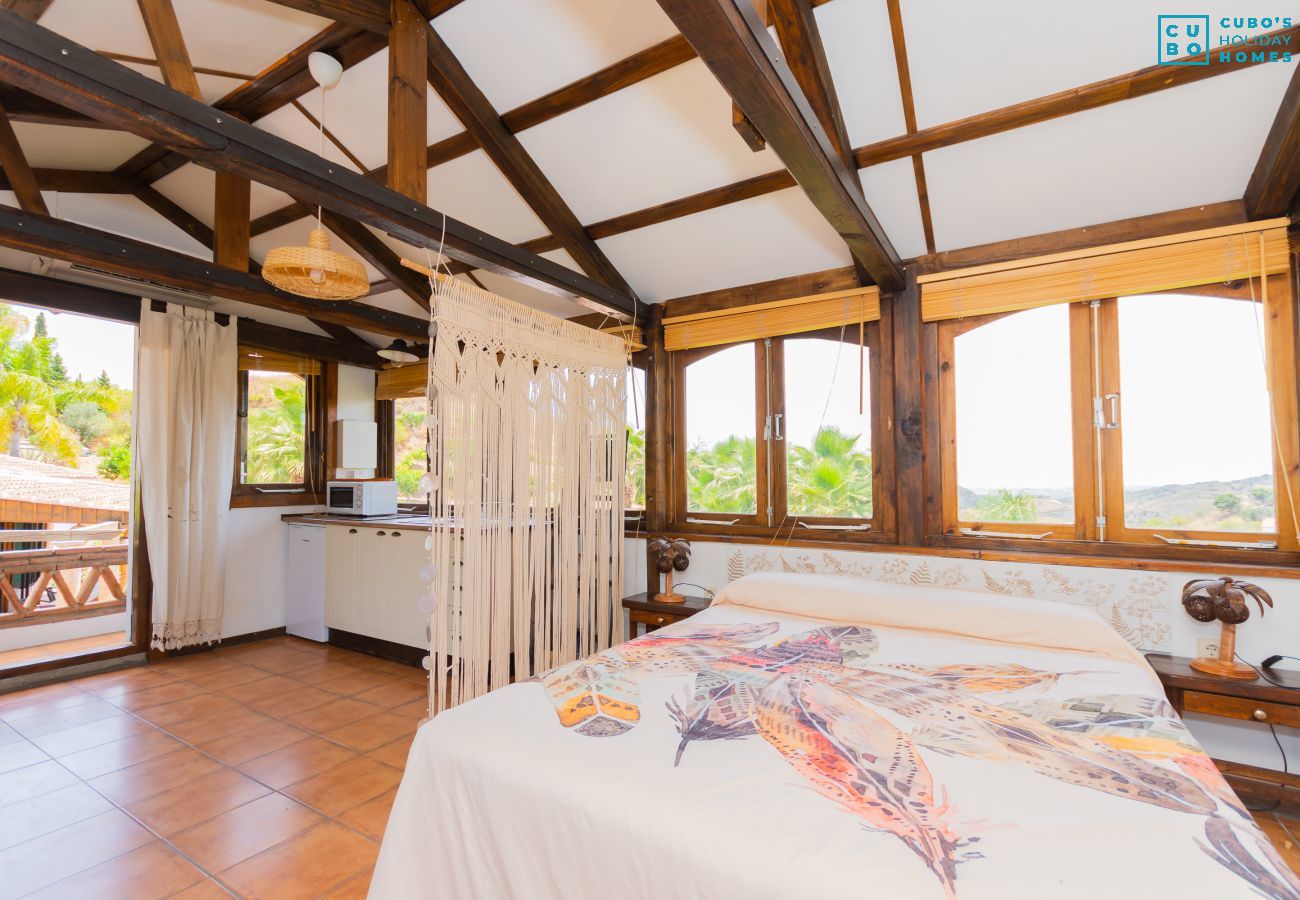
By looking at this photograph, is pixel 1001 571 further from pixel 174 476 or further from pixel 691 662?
pixel 174 476

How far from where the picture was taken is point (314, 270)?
103 inches

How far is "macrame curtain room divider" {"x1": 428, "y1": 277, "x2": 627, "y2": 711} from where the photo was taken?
242cm

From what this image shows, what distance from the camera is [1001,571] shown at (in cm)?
267

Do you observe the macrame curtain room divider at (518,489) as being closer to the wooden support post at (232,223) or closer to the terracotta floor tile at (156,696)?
the terracotta floor tile at (156,696)

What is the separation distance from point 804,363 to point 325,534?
3.46 m

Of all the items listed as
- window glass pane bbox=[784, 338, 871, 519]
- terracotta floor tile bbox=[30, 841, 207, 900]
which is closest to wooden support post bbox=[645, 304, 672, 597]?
window glass pane bbox=[784, 338, 871, 519]

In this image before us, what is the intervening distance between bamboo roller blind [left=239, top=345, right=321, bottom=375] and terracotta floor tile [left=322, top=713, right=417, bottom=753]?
2917 millimetres

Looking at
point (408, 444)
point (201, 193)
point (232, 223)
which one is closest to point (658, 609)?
point (232, 223)

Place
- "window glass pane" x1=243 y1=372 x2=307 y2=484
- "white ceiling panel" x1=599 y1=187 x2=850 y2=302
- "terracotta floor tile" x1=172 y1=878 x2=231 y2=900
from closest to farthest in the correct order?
"terracotta floor tile" x1=172 y1=878 x2=231 y2=900 → "white ceiling panel" x1=599 y1=187 x2=850 y2=302 → "window glass pane" x1=243 y1=372 x2=307 y2=484

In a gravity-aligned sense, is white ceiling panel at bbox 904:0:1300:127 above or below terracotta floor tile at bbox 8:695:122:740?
above

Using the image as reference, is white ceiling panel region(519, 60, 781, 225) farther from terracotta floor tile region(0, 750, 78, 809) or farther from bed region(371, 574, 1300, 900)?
terracotta floor tile region(0, 750, 78, 809)

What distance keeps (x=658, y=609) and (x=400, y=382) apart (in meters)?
3.13

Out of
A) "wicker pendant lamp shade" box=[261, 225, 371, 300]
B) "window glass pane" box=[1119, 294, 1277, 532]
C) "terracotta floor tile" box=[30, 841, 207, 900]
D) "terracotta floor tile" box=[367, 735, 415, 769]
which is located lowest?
"terracotta floor tile" box=[367, 735, 415, 769]

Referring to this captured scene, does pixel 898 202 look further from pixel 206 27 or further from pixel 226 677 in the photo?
pixel 226 677
